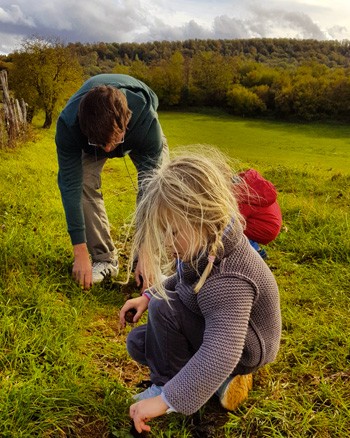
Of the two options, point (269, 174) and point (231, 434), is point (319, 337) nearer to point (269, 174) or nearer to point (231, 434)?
point (231, 434)

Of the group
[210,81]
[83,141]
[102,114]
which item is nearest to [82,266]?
[83,141]

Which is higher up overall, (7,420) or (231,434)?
(7,420)

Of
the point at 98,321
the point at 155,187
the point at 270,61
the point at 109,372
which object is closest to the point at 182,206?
the point at 155,187

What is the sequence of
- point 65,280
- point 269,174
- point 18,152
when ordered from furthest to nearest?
1. point 18,152
2. point 269,174
3. point 65,280

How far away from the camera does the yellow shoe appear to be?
2.18 m

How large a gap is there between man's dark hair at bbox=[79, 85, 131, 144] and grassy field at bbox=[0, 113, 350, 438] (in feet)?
1.94

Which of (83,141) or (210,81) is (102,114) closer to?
(83,141)

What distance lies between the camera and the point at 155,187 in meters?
1.75

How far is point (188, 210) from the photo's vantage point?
1718 millimetres

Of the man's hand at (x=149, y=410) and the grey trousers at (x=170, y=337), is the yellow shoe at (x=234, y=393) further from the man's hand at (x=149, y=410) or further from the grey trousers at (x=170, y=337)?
the man's hand at (x=149, y=410)

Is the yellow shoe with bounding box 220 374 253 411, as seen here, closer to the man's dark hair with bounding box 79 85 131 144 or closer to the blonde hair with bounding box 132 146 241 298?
the blonde hair with bounding box 132 146 241 298

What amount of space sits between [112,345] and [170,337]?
0.85 meters

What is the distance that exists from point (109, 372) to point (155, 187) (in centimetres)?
139

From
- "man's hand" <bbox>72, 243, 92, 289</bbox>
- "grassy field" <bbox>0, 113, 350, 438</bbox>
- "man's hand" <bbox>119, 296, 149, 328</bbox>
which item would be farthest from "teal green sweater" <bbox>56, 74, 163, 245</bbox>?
"man's hand" <bbox>119, 296, 149, 328</bbox>
